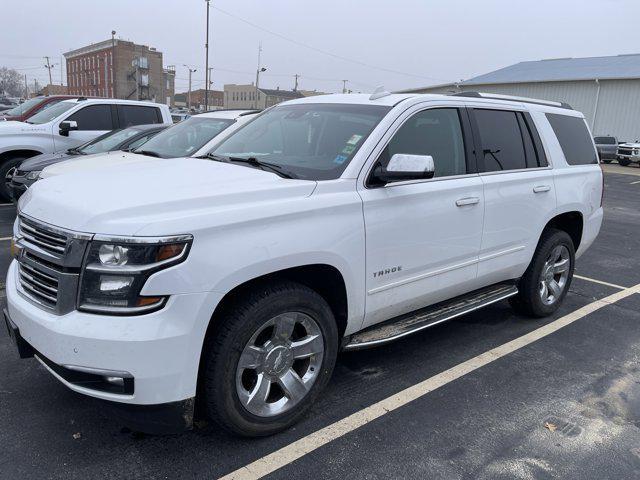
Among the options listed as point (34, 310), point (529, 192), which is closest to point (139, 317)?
point (34, 310)

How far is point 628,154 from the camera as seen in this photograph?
92.6 ft

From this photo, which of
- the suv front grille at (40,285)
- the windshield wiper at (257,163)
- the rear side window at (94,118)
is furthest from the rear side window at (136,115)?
the suv front grille at (40,285)

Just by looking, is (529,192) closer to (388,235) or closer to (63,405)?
(388,235)

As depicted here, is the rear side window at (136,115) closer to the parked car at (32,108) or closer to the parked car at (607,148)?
the parked car at (32,108)

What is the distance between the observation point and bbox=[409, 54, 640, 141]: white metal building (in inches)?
1302

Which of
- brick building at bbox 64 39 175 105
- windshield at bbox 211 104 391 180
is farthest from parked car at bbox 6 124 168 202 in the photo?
brick building at bbox 64 39 175 105

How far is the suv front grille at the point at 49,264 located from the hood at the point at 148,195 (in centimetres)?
6

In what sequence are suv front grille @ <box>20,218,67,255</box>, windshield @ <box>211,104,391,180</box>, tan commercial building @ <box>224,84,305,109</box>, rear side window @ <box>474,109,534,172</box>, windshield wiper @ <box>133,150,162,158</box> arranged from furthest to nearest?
tan commercial building @ <box>224,84,305,109</box>
windshield wiper @ <box>133,150,162,158</box>
rear side window @ <box>474,109,534,172</box>
windshield @ <box>211,104,391,180</box>
suv front grille @ <box>20,218,67,255</box>

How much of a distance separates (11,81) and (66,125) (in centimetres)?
13068

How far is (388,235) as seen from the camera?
326cm

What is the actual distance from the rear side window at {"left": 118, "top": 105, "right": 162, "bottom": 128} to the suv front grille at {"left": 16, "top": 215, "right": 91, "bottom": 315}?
8.02m

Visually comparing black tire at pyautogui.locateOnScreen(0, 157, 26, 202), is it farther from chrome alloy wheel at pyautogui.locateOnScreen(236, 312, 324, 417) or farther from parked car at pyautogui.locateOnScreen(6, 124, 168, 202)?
chrome alloy wheel at pyautogui.locateOnScreen(236, 312, 324, 417)

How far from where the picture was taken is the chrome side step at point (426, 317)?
3402 mm

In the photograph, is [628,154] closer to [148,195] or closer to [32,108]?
[32,108]
